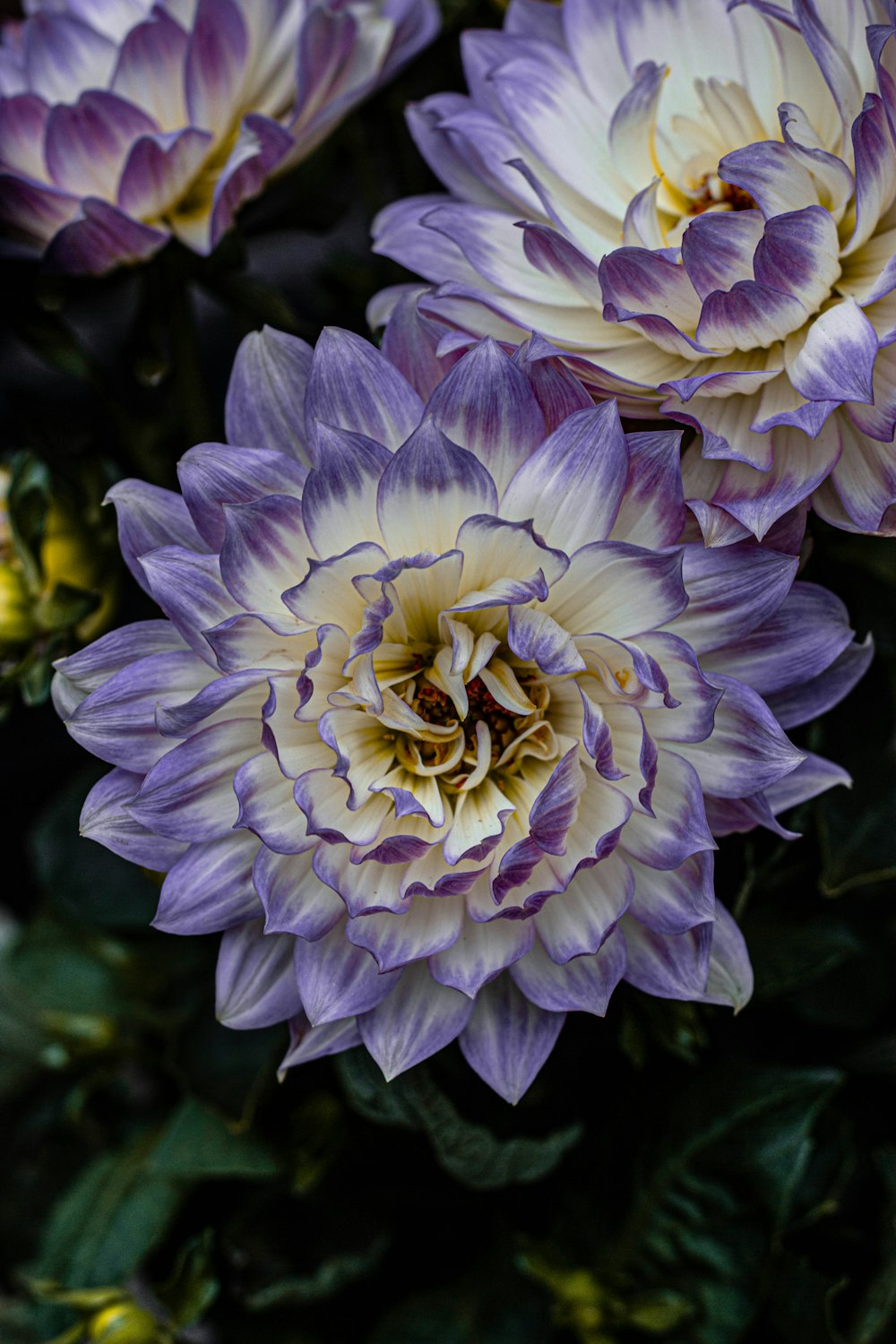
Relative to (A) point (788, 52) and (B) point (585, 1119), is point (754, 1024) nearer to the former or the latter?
(B) point (585, 1119)

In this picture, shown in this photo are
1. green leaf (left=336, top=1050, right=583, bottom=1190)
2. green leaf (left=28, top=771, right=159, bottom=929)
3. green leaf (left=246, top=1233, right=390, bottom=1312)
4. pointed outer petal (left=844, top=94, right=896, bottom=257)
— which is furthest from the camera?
green leaf (left=28, top=771, right=159, bottom=929)

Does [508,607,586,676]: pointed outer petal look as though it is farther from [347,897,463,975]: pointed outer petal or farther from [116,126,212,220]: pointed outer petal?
[116,126,212,220]: pointed outer petal

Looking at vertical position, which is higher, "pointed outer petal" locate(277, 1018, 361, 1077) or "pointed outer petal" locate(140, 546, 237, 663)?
"pointed outer petal" locate(140, 546, 237, 663)

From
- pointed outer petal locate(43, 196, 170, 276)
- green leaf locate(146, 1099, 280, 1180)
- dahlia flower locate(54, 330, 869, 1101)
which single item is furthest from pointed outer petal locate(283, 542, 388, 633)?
green leaf locate(146, 1099, 280, 1180)

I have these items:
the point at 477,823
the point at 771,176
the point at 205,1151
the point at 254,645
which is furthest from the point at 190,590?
the point at 205,1151

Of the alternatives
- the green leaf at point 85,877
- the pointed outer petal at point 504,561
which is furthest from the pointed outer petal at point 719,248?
the green leaf at point 85,877

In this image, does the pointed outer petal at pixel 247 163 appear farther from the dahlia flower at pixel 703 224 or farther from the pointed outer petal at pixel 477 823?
the pointed outer petal at pixel 477 823

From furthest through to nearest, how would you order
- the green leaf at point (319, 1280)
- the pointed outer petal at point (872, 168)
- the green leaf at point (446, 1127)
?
the green leaf at point (319, 1280) < the green leaf at point (446, 1127) < the pointed outer petal at point (872, 168)
